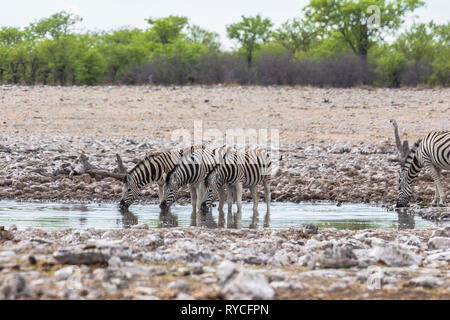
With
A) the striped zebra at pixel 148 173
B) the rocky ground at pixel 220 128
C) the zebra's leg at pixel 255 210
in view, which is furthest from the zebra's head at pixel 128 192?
the zebra's leg at pixel 255 210

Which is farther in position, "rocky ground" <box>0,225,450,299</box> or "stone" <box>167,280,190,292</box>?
"stone" <box>167,280,190,292</box>

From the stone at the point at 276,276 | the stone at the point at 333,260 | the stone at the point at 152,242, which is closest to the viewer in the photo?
the stone at the point at 276,276

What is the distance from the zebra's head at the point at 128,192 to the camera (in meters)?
11.8

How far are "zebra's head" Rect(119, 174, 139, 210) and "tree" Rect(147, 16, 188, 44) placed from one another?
1902 inches

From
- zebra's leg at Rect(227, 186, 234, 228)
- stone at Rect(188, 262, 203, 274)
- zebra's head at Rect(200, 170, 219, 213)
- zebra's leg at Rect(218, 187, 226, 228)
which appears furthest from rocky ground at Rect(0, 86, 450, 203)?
stone at Rect(188, 262, 203, 274)

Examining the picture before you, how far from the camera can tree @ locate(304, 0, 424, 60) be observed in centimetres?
4522

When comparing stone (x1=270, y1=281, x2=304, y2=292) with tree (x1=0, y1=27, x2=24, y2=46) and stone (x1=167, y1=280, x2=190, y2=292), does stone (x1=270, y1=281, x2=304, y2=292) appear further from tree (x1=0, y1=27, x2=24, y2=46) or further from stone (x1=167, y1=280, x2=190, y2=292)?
tree (x1=0, y1=27, x2=24, y2=46)

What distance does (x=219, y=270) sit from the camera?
498 centimetres

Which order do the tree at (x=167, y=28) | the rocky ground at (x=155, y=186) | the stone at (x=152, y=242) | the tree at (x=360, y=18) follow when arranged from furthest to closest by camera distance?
the tree at (x=167, y=28), the tree at (x=360, y=18), the rocky ground at (x=155, y=186), the stone at (x=152, y=242)

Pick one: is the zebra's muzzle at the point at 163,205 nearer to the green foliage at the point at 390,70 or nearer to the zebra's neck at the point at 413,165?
the zebra's neck at the point at 413,165

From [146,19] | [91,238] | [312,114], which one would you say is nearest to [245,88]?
[312,114]

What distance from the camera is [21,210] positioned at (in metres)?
11.0

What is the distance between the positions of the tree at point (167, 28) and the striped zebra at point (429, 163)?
1882 inches

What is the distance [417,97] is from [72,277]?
24478mm
